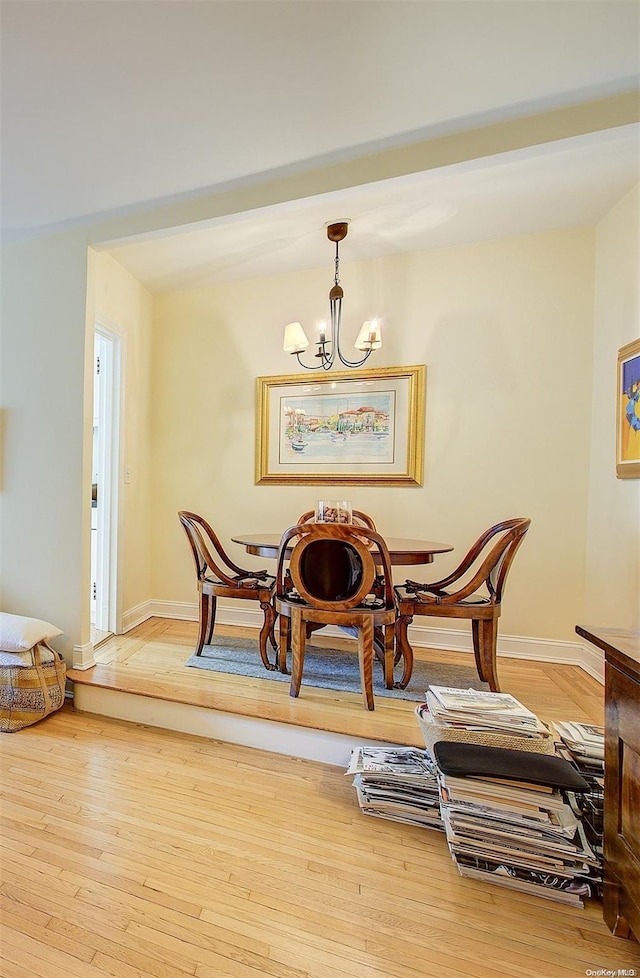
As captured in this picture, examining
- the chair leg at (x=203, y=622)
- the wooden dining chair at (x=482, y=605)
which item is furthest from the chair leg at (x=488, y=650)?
the chair leg at (x=203, y=622)

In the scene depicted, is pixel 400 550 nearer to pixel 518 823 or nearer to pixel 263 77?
pixel 518 823

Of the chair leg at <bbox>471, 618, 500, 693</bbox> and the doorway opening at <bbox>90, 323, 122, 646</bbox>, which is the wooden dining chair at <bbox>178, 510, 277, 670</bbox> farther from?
the chair leg at <bbox>471, 618, 500, 693</bbox>

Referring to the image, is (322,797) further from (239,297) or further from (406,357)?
(239,297)

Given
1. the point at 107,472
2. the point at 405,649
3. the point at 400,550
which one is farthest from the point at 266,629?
the point at 107,472

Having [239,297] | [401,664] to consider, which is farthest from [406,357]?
[401,664]

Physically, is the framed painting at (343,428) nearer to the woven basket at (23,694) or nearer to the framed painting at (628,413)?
the framed painting at (628,413)

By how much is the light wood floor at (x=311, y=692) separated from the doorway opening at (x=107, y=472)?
0.37 m

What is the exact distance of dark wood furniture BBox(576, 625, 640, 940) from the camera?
3.28ft

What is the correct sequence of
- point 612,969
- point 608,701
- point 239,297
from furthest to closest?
point 239,297 < point 608,701 < point 612,969

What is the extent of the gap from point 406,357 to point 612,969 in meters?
2.92

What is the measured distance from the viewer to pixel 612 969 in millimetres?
1021

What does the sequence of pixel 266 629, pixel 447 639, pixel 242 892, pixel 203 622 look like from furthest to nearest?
pixel 447 639, pixel 203 622, pixel 266 629, pixel 242 892

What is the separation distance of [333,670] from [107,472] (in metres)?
2.14

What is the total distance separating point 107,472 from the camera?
3.01m
